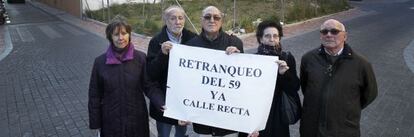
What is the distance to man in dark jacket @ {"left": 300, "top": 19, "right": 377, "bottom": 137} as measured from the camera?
3.09m

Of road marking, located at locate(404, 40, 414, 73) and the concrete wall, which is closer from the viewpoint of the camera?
road marking, located at locate(404, 40, 414, 73)

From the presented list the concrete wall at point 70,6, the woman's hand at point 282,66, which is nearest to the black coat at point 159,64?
the woman's hand at point 282,66

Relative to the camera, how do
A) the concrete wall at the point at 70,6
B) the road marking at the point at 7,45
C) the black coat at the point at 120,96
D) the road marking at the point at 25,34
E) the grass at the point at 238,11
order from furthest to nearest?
the concrete wall at the point at 70,6 < the grass at the point at 238,11 < the road marking at the point at 25,34 < the road marking at the point at 7,45 < the black coat at the point at 120,96

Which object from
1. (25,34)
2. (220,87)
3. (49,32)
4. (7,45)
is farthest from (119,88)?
(49,32)

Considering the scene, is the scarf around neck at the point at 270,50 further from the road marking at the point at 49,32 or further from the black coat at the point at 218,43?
the road marking at the point at 49,32

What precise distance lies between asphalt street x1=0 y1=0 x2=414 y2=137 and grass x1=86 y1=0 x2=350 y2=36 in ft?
7.18

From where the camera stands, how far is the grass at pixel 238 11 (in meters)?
16.3

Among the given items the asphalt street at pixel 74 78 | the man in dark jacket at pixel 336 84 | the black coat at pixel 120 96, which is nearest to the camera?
the man in dark jacket at pixel 336 84

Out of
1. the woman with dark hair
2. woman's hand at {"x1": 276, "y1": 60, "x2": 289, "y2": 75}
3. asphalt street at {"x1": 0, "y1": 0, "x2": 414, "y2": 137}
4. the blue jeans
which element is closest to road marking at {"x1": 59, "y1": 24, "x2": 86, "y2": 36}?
asphalt street at {"x1": 0, "y1": 0, "x2": 414, "y2": 137}

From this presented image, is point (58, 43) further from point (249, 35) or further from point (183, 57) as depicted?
point (183, 57)

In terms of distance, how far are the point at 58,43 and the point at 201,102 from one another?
40.2 ft

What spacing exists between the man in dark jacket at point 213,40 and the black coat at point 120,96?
476 millimetres

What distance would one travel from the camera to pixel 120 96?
11.6 ft

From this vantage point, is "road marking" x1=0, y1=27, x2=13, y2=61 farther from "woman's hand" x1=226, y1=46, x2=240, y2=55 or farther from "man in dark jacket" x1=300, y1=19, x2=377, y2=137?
"man in dark jacket" x1=300, y1=19, x2=377, y2=137
